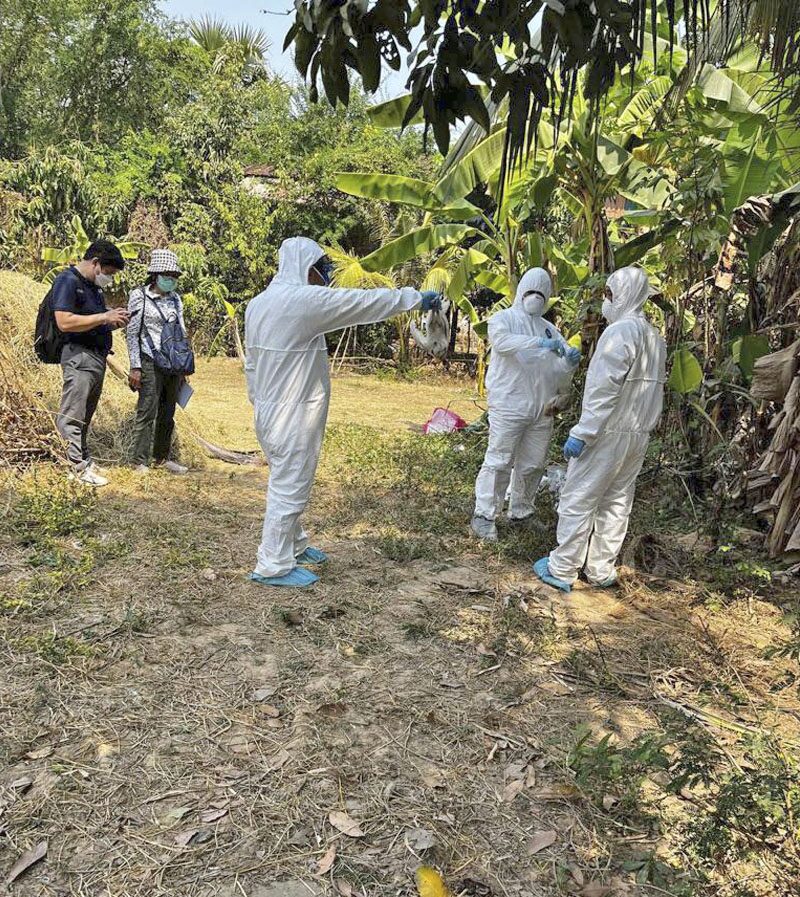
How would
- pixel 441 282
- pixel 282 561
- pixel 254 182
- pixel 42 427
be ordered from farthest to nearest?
pixel 254 182 < pixel 441 282 < pixel 42 427 < pixel 282 561

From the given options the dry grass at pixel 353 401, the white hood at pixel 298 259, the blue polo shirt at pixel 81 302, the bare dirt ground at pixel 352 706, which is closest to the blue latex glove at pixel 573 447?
the bare dirt ground at pixel 352 706

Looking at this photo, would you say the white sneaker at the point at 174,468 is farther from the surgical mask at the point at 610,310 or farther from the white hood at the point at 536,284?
the surgical mask at the point at 610,310

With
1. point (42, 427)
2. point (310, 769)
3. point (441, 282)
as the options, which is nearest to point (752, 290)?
point (310, 769)

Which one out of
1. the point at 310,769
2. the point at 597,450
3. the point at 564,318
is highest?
the point at 564,318

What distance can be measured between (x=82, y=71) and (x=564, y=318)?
2097 cm

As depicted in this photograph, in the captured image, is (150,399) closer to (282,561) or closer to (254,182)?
(282,561)

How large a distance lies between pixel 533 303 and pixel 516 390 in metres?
0.67

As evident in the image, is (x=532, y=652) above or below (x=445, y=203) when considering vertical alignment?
below

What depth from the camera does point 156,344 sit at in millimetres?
6387

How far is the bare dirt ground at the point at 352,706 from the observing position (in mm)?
2430

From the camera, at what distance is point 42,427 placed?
614 centimetres

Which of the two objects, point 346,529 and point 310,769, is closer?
point 310,769

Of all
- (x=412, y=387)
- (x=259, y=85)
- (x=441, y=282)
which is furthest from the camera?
(x=259, y=85)

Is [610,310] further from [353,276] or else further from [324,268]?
[353,276]
